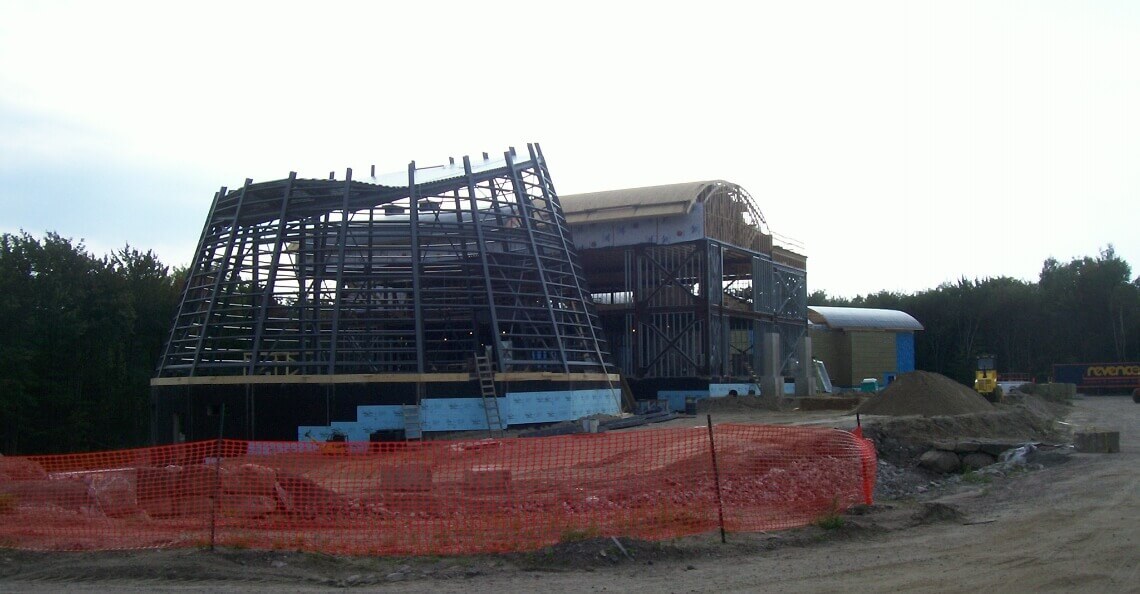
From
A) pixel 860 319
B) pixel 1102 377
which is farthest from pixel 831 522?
pixel 1102 377

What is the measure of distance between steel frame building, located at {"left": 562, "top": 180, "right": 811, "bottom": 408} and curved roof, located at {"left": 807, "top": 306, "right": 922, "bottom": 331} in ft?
53.0

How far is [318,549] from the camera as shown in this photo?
10750mm

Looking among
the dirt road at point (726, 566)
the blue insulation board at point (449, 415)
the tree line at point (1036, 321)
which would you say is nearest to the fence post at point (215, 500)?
the dirt road at point (726, 566)

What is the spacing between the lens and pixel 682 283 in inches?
1673

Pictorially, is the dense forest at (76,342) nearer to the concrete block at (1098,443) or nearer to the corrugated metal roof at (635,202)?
the corrugated metal roof at (635,202)

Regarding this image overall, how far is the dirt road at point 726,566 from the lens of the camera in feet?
29.4

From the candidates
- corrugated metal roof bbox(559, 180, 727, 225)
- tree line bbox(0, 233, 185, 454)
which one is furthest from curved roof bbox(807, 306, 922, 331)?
tree line bbox(0, 233, 185, 454)

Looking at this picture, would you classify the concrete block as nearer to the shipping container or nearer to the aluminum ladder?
the aluminum ladder

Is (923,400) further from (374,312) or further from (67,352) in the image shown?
(67,352)

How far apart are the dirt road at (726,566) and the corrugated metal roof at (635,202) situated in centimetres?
3040

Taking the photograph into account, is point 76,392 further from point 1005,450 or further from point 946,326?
point 946,326

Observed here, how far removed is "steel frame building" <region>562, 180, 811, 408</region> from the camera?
41406mm

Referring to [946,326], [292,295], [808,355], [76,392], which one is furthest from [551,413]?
[946,326]

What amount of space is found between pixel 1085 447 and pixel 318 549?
54.7 feet
